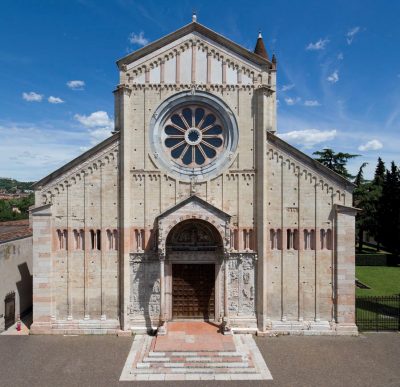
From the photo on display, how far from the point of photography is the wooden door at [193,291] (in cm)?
1716

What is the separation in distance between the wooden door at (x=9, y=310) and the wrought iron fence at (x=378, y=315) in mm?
19697

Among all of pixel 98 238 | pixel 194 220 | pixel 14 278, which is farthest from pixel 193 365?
pixel 14 278

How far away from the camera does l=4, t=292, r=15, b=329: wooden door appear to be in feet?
57.0

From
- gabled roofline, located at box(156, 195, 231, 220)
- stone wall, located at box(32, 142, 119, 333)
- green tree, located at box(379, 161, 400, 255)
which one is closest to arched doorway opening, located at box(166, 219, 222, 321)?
gabled roofline, located at box(156, 195, 231, 220)

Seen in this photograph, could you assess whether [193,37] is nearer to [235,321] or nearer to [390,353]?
[235,321]

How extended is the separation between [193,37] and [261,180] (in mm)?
8586

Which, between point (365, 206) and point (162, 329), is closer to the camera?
point (162, 329)

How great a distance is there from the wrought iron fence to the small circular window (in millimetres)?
Answer: 11617

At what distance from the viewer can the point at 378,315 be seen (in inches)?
753

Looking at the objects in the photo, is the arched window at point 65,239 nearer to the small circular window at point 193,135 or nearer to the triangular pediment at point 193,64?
the small circular window at point 193,135

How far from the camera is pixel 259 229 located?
16.7 metres

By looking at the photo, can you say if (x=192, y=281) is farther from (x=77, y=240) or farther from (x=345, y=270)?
(x=345, y=270)

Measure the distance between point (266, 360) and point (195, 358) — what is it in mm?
3185

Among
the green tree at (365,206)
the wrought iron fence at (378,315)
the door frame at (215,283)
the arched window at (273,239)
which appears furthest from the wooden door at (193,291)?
the green tree at (365,206)
